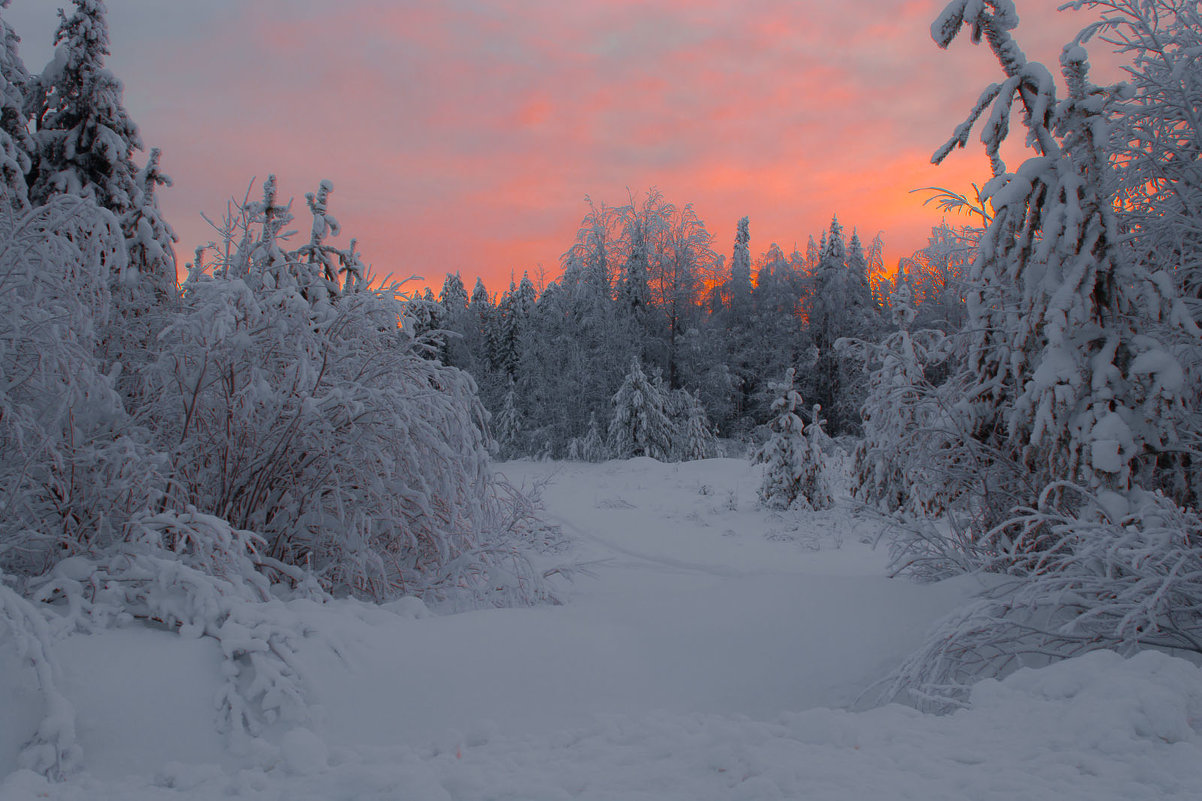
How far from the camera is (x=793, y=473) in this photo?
42.2ft

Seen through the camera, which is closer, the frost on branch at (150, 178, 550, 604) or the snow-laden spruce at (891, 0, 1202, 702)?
the snow-laden spruce at (891, 0, 1202, 702)

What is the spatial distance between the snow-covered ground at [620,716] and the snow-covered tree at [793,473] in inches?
321

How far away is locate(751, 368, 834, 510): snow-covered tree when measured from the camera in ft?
42.2

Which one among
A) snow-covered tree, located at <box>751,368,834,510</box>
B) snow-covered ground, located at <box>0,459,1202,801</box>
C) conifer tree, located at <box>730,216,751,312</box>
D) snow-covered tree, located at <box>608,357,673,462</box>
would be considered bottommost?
snow-covered ground, located at <box>0,459,1202,801</box>

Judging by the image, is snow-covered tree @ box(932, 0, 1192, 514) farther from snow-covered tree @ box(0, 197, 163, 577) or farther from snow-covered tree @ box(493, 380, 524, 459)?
snow-covered tree @ box(493, 380, 524, 459)

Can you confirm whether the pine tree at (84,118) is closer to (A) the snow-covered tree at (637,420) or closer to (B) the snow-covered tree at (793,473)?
(B) the snow-covered tree at (793,473)

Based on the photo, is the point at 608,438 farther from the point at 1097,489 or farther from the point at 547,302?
the point at 1097,489

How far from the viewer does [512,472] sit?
2338cm

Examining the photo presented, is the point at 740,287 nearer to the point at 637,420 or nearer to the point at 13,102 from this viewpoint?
the point at 637,420

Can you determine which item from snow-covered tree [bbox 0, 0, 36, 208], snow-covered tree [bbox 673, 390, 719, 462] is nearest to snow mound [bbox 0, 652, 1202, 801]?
snow-covered tree [bbox 0, 0, 36, 208]

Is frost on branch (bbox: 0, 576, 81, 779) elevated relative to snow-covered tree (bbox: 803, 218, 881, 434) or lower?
lower

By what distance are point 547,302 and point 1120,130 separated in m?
25.8

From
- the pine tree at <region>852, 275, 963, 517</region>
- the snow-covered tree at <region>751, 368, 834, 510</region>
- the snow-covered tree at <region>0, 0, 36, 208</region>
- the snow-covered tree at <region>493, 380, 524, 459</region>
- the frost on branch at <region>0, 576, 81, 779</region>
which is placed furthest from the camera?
the snow-covered tree at <region>493, 380, 524, 459</region>

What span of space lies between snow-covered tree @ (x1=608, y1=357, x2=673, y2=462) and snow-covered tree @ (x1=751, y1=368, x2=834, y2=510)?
1154 cm
